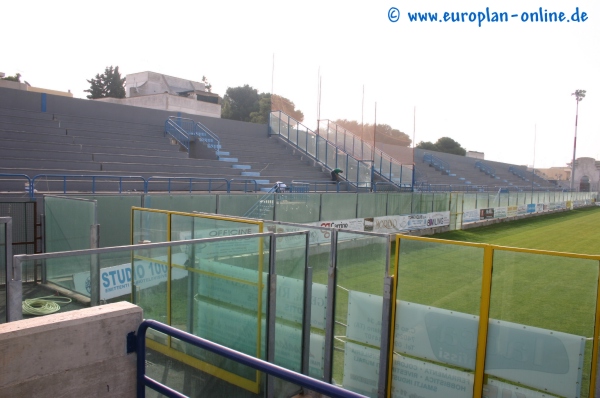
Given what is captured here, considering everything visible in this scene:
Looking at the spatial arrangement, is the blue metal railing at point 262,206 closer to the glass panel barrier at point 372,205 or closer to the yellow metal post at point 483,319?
the glass panel barrier at point 372,205

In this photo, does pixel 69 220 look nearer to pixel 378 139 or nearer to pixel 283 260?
pixel 283 260

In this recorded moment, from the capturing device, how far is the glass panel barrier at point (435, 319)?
456 centimetres

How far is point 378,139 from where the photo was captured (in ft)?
124

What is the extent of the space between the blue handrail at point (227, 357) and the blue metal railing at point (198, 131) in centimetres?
2091

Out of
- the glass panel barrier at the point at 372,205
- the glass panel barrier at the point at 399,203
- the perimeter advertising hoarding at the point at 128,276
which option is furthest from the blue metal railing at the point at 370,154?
the perimeter advertising hoarding at the point at 128,276

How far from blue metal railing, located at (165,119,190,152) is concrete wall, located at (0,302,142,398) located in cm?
2028

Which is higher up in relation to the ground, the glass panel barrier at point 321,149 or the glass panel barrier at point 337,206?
the glass panel barrier at point 321,149

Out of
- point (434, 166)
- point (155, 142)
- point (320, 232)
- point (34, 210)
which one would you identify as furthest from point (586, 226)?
point (34, 210)

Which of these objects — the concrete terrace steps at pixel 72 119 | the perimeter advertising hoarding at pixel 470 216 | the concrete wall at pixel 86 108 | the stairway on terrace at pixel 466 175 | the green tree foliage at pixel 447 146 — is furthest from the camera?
the green tree foliage at pixel 447 146

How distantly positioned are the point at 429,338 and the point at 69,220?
7744mm

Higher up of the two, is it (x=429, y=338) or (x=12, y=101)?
(x=12, y=101)

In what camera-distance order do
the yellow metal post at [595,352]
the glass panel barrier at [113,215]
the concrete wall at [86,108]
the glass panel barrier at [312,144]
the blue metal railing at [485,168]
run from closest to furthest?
the yellow metal post at [595,352] → the glass panel barrier at [113,215] → the concrete wall at [86,108] → the glass panel barrier at [312,144] → the blue metal railing at [485,168]

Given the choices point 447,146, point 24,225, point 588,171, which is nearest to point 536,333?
point 24,225

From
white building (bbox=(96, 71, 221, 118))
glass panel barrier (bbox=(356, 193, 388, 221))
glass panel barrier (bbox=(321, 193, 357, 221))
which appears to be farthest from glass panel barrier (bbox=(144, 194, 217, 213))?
white building (bbox=(96, 71, 221, 118))
